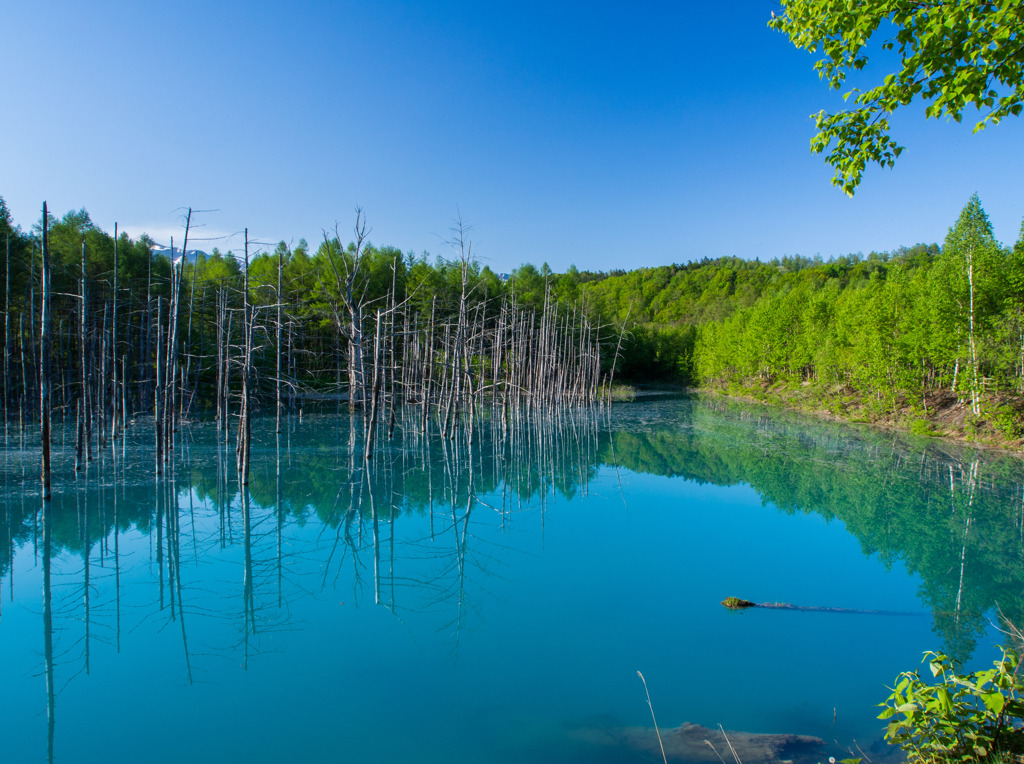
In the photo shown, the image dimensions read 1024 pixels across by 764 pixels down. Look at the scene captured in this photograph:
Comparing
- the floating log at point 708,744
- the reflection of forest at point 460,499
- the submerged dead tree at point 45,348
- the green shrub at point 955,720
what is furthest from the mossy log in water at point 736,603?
the submerged dead tree at point 45,348

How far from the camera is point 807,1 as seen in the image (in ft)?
14.6

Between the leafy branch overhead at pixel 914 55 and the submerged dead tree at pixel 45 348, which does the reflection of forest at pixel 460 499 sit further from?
the leafy branch overhead at pixel 914 55

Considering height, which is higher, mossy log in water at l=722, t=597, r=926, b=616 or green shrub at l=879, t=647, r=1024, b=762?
green shrub at l=879, t=647, r=1024, b=762

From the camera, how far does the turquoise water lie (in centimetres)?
426

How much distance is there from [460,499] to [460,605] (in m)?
4.85

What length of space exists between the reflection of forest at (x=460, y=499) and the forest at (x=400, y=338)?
5.84ft

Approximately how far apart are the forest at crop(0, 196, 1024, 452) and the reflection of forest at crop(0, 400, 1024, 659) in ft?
5.84

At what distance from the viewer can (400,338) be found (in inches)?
1284

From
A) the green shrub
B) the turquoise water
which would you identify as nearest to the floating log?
the turquoise water

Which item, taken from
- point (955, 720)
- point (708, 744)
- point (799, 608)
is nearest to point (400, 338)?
point (799, 608)

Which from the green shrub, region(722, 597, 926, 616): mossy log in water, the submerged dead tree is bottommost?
region(722, 597, 926, 616): mossy log in water

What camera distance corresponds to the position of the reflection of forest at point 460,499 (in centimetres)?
730

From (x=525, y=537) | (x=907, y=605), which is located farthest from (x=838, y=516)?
(x=525, y=537)

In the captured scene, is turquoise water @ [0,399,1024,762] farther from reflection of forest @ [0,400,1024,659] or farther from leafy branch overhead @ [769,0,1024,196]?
leafy branch overhead @ [769,0,1024,196]
